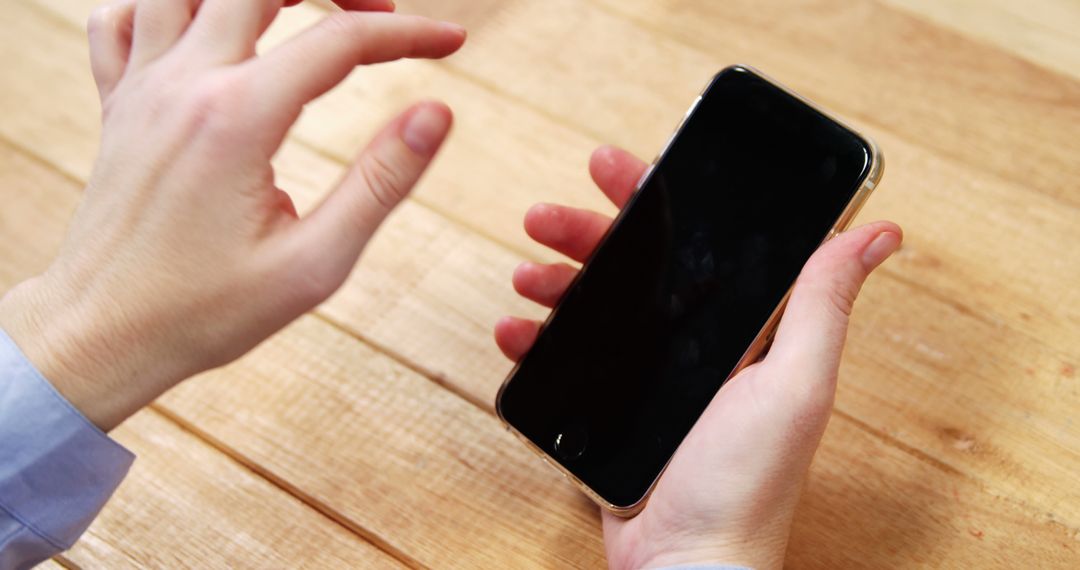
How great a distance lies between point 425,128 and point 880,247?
0.78 ft

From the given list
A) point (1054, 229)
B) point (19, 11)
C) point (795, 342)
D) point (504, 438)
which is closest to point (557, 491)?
point (504, 438)

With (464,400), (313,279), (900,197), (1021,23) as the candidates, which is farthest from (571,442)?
(1021,23)

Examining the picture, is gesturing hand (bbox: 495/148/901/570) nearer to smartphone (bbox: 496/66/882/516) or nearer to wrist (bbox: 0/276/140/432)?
smartphone (bbox: 496/66/882/516)

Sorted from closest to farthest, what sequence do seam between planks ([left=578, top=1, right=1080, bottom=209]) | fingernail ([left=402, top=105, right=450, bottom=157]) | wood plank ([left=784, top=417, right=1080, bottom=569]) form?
fingernail ([left=402, top=105, right=450, bottom=157]) < wood plank ([left=784, top=417, right=1080, bottom=569]) < seam between planks ([left=578, top=1, right=1080, bottom=209])

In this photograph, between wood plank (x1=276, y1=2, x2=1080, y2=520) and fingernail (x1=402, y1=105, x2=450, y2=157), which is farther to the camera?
wood plank (x1=276, y1=2, x2=1080, y2=520)

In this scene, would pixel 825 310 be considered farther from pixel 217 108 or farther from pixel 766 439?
pixel 217 108

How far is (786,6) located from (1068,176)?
245mm

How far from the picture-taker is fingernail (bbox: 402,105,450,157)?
1.42ft

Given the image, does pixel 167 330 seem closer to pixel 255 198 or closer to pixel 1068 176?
pixel 255 198

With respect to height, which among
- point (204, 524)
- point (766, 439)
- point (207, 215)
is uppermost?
point (207, 215)

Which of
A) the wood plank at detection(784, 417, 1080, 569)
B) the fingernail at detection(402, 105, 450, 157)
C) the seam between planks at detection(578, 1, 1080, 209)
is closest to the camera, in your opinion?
the fingernail at detection(402, 105, 450, 157)

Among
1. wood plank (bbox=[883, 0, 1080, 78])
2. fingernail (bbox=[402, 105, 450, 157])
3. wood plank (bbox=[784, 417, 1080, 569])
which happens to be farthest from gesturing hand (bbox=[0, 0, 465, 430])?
wood plank (bbox=[883, 0, 1080, 78])

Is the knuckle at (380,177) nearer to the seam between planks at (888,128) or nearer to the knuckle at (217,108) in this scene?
the knuckle at (217,108)

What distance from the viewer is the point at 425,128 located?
1.43ft
